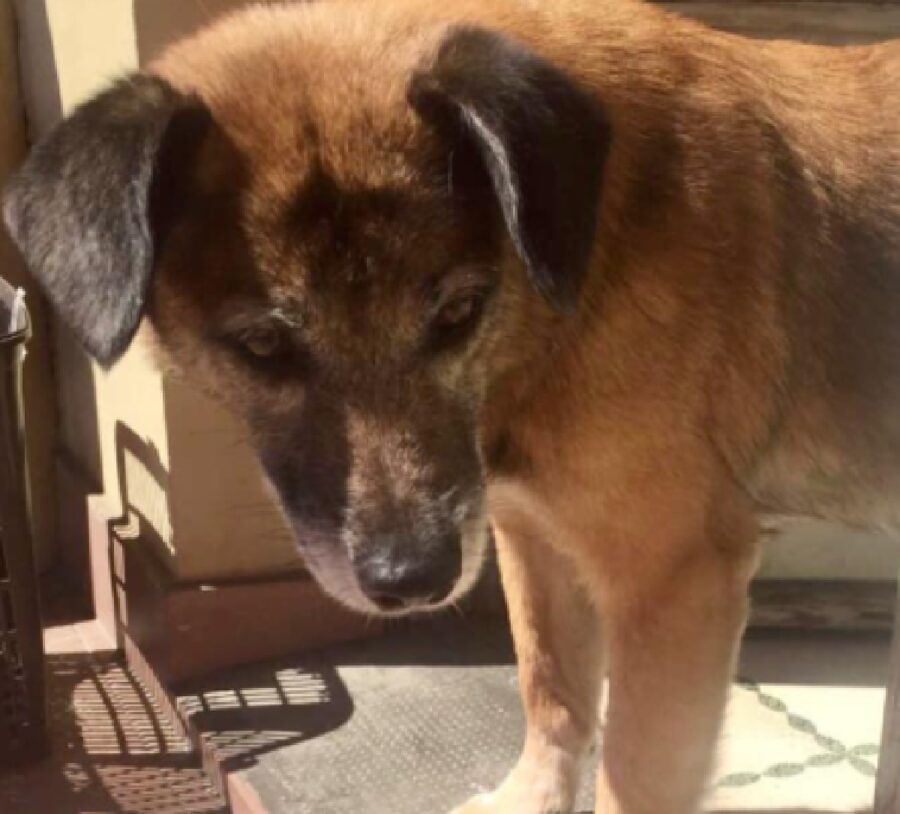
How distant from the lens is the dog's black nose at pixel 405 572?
1500 mm

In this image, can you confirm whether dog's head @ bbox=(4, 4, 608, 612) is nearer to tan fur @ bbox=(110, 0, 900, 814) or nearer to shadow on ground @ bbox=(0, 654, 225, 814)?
tan fur @ bbox=(110, 0, 900, 814)

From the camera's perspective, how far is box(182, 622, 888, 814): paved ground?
2295mm

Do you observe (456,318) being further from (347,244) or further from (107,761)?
(107,761)

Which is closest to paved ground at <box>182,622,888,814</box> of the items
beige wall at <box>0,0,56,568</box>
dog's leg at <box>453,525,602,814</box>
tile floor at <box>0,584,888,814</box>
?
tile floor at <box>0,584,888,814</box>

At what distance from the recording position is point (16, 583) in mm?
2393

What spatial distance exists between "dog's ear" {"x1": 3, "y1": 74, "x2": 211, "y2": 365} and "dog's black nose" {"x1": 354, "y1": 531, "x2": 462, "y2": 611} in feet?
1.21

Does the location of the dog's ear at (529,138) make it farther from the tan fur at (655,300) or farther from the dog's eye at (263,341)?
the dog's eye at (263,341)

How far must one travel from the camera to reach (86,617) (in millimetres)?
3082

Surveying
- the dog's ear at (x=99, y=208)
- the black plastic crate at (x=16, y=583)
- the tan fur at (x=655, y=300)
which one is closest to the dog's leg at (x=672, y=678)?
the tan fur at (x=655, y=300)

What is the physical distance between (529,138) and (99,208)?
487 mm

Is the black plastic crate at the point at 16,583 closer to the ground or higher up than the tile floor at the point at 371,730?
higher up

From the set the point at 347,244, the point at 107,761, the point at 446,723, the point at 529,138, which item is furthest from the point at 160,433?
the point at 529,138

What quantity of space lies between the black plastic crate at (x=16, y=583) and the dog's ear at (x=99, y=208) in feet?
2.58

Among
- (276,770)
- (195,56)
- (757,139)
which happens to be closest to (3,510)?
(276,770)
